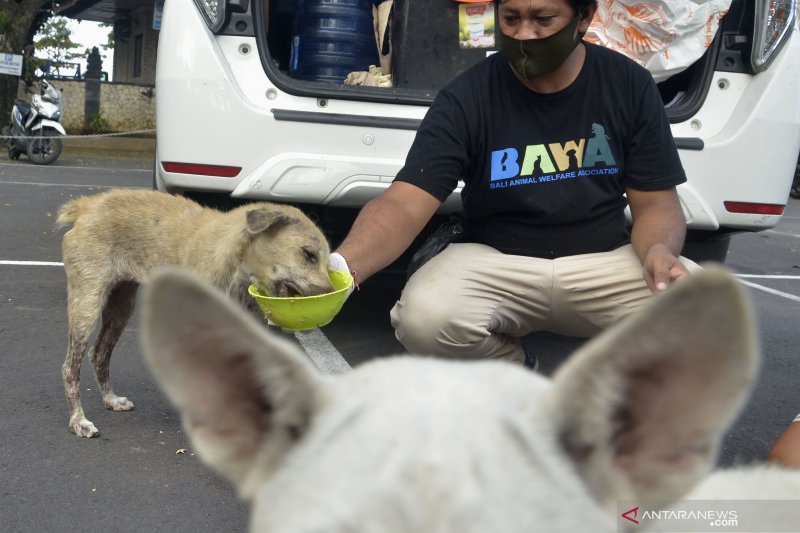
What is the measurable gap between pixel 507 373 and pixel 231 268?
3.30 m

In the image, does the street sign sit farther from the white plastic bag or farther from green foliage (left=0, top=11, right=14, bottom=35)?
the white plastic bag

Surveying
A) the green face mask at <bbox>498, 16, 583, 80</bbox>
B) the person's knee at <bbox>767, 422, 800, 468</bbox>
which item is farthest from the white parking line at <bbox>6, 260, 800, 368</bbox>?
the person's knee at <bbox>767, 422, 800, 468</bbox>

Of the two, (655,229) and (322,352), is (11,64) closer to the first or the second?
(322,352)

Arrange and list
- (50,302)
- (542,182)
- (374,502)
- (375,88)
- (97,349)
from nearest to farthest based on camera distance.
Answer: (374,502)
(542,182)
(97,349)
(375,88)
(50,302)

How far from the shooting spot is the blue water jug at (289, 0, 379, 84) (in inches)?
221

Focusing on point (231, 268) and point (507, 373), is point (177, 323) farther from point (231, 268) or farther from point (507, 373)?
point (231, 268)

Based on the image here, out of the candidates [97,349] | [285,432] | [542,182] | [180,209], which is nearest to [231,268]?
[180,209]

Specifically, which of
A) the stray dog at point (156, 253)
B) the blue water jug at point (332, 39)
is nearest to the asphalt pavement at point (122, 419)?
the stray dog at point (156, 253)

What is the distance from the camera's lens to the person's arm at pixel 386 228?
288 cm

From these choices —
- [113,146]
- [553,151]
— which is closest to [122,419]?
[553,151]

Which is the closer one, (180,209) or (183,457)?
(183,457)

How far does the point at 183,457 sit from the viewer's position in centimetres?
357

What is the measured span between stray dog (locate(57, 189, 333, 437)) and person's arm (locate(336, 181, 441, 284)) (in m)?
0.99

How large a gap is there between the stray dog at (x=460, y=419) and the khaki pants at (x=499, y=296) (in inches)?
78.8
